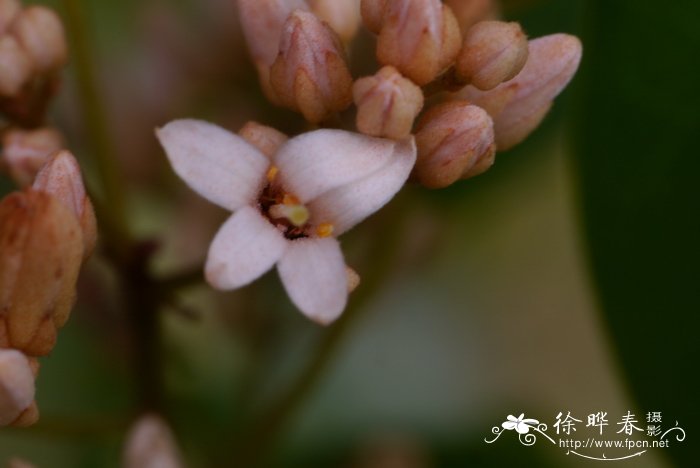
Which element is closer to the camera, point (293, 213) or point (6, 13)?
point (293, 213)

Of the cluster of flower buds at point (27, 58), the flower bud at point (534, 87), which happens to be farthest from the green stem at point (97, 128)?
the flower bud at point (534, 87)

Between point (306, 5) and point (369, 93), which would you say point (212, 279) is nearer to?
point (369, 93)

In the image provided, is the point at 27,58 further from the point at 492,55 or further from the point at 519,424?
the point at 519,424

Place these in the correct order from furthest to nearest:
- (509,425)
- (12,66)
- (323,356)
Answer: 1. (509,425)
2. (323,356)
3. (12,66)

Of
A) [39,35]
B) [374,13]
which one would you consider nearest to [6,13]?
[39,35]

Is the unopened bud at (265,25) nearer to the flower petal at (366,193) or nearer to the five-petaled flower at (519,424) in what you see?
the flower petal at (366,193)
